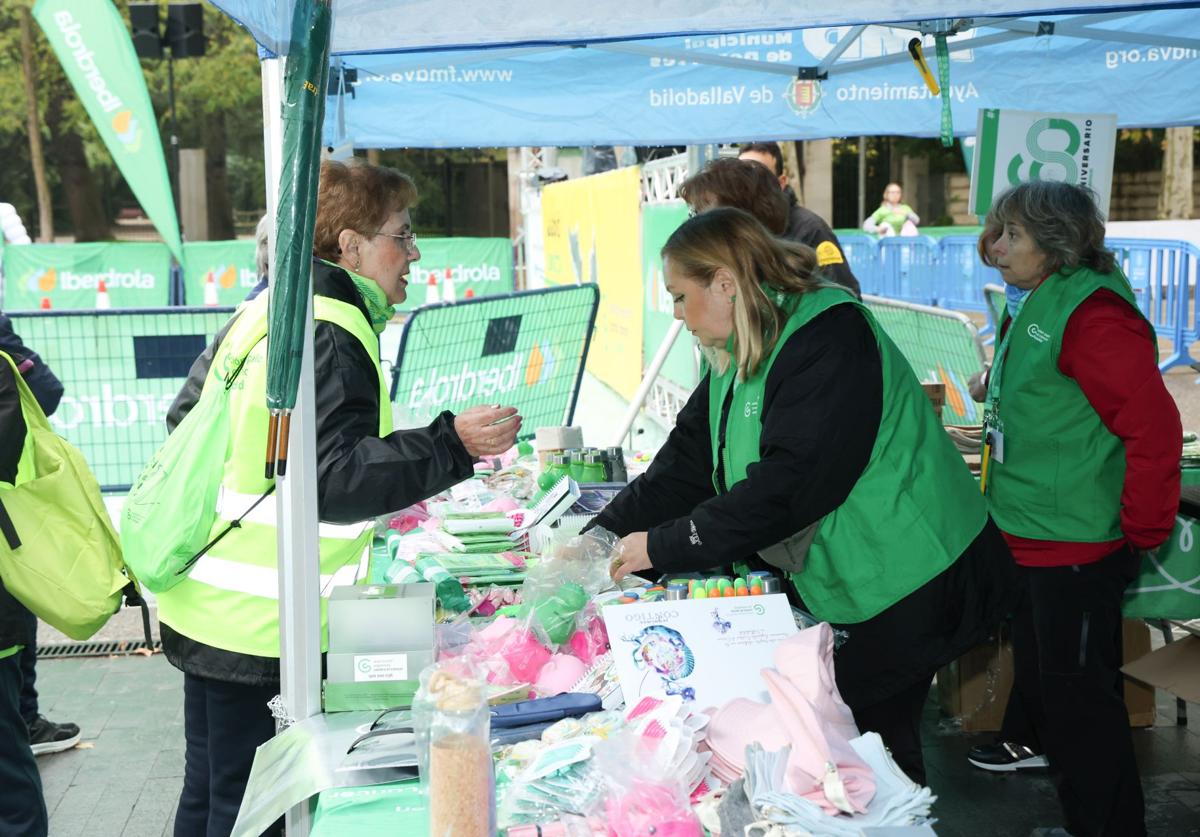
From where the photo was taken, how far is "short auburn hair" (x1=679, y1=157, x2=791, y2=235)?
Answer: 4.17 m

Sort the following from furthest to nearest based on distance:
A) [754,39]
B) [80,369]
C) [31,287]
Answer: [31,287] → [80,369] → [754,39]

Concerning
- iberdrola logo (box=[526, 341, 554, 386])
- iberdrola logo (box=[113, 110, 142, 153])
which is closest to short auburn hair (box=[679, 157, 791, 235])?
iberdrola logo (box=[526, 341, 554, 386])

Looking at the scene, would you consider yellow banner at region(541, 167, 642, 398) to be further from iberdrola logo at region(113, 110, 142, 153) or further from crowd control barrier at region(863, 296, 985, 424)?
iberdrola logo at region(113, 110, 142, 153)

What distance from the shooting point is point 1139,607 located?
13.9 ft

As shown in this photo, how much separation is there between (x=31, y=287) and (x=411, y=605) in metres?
16.1

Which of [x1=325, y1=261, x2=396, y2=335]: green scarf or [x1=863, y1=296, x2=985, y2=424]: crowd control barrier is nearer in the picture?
[x1=325, y1=261, x2=396, y2=335]: green scarf

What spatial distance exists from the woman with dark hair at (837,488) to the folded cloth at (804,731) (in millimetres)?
431

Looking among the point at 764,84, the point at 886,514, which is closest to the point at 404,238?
the point at 886,514

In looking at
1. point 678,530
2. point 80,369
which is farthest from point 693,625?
point 80,369

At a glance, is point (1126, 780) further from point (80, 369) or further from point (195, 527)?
point (80, 369)

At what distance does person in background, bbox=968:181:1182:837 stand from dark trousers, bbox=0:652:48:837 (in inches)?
108

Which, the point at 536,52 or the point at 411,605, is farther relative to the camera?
the point at 536,52

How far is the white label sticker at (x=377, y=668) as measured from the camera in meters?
2.27

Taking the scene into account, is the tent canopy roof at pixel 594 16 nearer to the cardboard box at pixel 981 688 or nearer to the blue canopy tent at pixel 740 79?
the blue canopy tent at pixel 740 79
